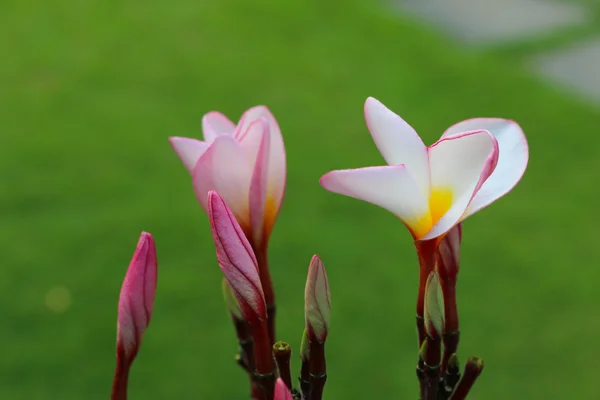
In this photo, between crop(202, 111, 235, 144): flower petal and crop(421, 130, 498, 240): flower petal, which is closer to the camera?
crop(421, 130, 498, 240): flower petal

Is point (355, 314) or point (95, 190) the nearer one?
point (355, 314)

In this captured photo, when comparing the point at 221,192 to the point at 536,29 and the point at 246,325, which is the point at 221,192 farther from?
the point at 536,29

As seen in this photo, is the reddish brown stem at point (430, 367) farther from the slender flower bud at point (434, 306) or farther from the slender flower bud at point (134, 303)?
the slender flower bud at point (134, 303)

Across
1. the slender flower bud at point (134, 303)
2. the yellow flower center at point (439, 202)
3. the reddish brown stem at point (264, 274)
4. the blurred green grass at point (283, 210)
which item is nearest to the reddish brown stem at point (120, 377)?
the slender flower bud at point (134, 303)

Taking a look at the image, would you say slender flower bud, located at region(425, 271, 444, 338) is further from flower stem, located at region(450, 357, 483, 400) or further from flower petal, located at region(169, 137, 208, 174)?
flower petal, located at region(169, 137, 208, 174)

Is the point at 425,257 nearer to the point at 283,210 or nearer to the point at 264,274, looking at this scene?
the point at 264,274

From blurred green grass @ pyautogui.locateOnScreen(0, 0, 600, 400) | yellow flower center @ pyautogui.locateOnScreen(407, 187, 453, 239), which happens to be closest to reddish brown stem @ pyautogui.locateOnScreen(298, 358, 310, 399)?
yellow flower center @ pyautogui.locateOnScreen(407, 187, 453, 239)

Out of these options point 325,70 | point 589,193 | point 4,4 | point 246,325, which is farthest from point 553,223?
point 4,4
